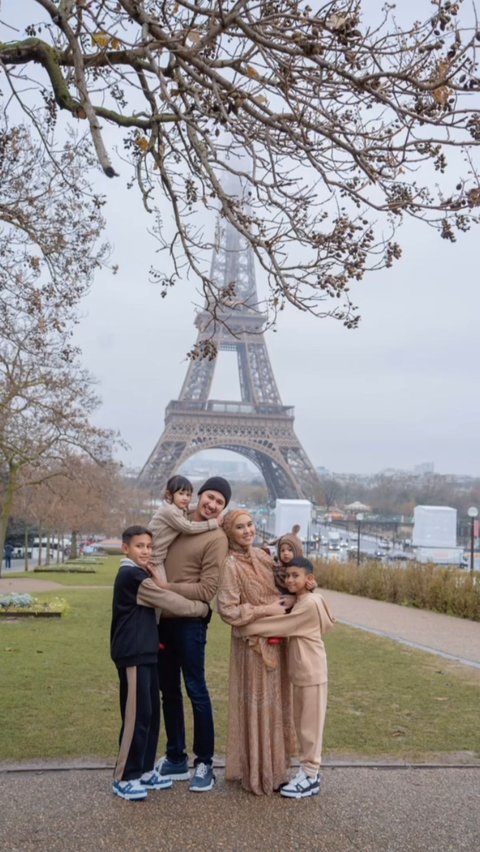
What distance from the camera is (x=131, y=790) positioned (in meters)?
4.39

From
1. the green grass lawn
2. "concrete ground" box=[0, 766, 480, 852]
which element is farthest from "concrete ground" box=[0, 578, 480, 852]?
the green grass lawn

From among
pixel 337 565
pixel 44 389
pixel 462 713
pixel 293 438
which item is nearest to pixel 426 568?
pixel 337 565

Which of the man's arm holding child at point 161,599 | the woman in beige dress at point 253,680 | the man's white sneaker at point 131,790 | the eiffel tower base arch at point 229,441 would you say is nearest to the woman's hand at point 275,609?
the woman in beige dress at point 253,680

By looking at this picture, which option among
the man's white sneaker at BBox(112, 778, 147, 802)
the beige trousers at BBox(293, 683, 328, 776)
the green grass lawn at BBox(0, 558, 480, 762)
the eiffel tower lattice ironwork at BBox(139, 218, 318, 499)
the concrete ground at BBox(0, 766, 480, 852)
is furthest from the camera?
the eiffel tower lattice ironwork at BBox(139, 218, 318, 499)

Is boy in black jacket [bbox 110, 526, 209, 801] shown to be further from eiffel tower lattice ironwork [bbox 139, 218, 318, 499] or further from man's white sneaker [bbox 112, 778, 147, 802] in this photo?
eiffel tower lattice ironwork [bbox 139, 218, 318, 499]

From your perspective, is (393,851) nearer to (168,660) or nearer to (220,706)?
(168,660)

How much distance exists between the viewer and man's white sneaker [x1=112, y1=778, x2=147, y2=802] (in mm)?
4371

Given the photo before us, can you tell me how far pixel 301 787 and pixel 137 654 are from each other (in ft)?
3.50

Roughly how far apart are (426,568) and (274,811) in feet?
46.1

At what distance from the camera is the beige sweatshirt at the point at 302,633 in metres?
4.54

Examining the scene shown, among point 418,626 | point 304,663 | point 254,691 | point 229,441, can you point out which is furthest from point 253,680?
point 229,441

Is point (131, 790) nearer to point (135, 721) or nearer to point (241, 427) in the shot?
point (135, 721)

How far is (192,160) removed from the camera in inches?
218

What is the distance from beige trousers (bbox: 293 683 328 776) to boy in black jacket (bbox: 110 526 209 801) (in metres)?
0.71
